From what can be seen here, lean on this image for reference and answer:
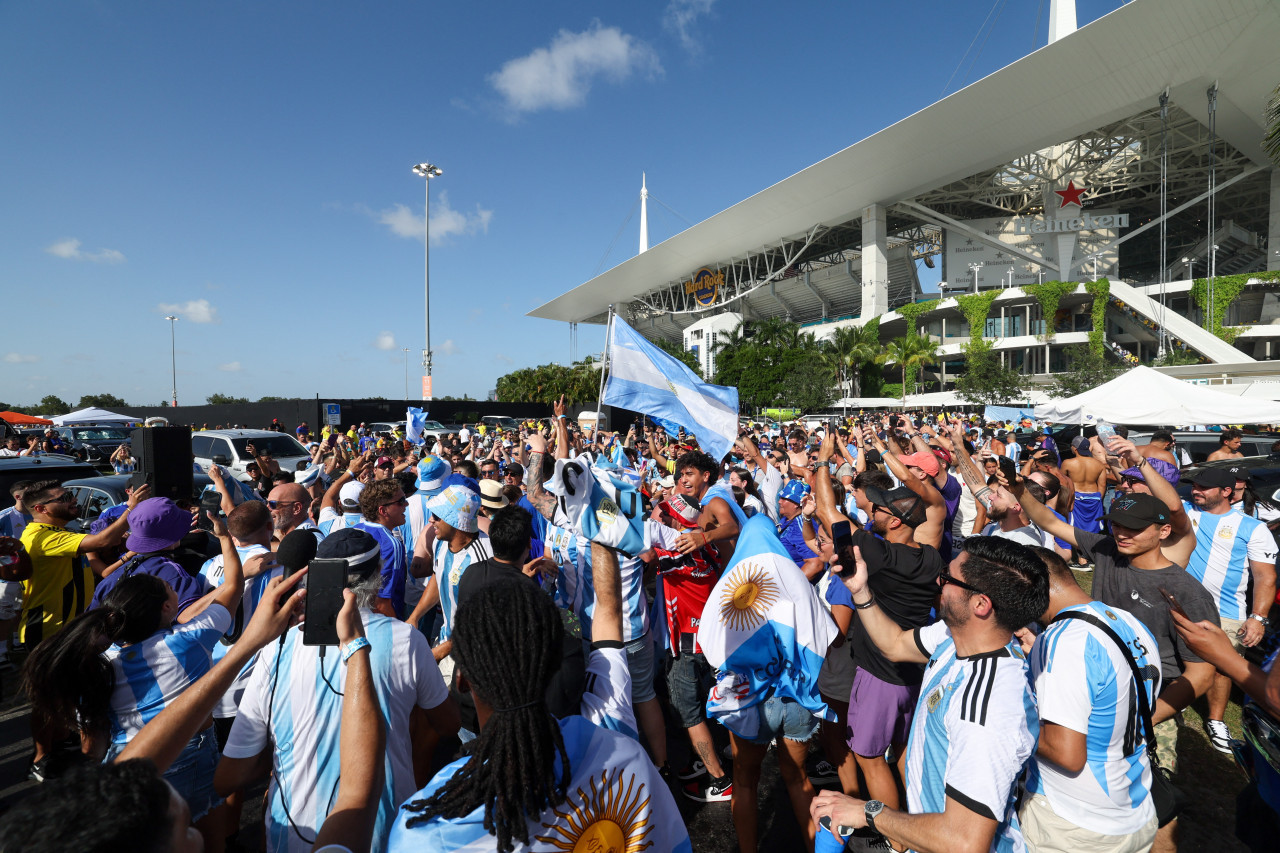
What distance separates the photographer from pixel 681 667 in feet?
11.1

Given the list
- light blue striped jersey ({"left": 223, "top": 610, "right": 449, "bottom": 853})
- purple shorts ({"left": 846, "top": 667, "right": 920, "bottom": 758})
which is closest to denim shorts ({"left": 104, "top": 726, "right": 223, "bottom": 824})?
light blue striped jersey ({"left": 223, "top": 610, "right": 449, "bottom": 853})

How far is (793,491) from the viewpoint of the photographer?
6.33m

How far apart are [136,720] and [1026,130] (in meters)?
51.0

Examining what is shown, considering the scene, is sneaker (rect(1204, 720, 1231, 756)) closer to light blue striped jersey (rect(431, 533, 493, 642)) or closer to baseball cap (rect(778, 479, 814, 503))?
baseball cap (rect(778, 479, 814, 503))

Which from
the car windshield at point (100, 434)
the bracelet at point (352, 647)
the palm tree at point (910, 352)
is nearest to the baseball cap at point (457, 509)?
the bracelet at point (352, 647)

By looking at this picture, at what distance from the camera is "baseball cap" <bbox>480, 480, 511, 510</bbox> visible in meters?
3.60

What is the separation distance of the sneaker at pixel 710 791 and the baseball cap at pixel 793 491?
3.03 metres

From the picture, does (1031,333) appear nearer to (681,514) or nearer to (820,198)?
(820,198)

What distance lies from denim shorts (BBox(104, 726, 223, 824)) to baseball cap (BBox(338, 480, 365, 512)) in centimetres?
237

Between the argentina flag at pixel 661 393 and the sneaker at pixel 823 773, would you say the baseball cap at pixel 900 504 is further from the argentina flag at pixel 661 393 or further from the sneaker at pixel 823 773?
the sneaker at pixel 823 773

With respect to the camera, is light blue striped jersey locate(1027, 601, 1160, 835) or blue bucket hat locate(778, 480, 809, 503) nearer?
light blue striped jersey locate(1027, 601, 1160, 835)

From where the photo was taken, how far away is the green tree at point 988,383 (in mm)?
40688

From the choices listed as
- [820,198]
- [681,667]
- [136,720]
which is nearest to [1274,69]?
[820,198]

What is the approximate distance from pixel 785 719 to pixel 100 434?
26.1m
